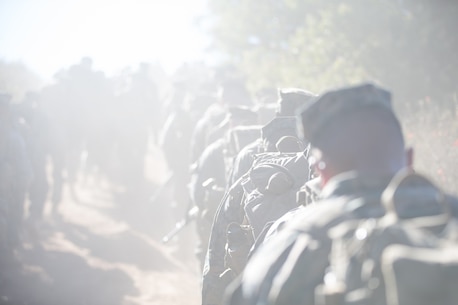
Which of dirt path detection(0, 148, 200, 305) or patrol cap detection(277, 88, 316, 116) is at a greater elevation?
patrol cap detection(277, 88, 316, 116)

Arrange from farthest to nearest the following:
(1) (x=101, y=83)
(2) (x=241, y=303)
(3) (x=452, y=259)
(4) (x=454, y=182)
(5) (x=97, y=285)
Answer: (1) (x=101, y=83)
(5) (x=97, y=285)
(4) (x=454, y=182)
(2) (x=241, y=303)
(3) (x=452, y=259)

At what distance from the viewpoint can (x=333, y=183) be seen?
231 cm

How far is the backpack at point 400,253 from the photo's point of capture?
1.81m

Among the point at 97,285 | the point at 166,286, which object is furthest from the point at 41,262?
the point at 166,286

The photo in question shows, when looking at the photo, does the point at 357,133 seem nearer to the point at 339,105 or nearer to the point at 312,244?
the point at 339,105

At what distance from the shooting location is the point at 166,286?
9.23 metres

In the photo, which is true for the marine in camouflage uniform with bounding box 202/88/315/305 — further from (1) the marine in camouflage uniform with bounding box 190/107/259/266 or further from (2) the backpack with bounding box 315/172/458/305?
(2) the backpack with bounding box 315/172/458/305

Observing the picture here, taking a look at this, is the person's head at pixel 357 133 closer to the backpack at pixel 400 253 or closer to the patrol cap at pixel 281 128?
the backpack at pixel 400 253

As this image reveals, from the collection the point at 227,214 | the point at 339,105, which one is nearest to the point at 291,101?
the point at 227,214

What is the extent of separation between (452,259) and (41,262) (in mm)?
8993

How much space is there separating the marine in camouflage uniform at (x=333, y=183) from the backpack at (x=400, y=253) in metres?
0.05

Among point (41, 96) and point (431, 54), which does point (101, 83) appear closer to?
point (41, 96)

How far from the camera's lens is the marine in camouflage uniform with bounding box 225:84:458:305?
2.18 metres

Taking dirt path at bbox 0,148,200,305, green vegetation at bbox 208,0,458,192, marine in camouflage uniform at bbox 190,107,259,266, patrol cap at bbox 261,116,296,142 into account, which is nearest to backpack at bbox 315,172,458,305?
patrol cap at bbox 261,116,296,142
